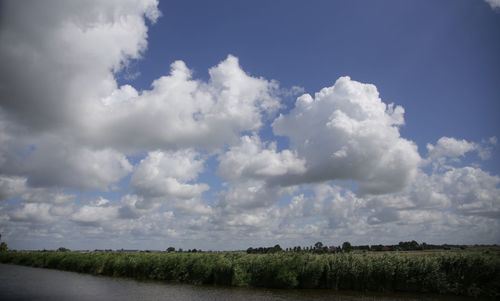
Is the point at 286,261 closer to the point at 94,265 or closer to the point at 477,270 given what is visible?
the point at 477,270

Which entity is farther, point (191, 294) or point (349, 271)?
point (349, 271)

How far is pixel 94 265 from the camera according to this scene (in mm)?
88125

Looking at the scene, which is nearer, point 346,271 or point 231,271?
point 346,271

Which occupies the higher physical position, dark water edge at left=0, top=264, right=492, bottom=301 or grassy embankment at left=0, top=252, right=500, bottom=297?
grassy embankment at left=0, top=252, right=500, bottom=297

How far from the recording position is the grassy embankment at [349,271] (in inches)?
1763

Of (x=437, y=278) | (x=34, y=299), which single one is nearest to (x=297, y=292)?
(x=437, y=278)

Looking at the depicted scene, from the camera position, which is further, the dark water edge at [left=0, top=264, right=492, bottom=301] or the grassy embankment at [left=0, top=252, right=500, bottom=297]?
the grassy embankment at [left=0, top=252, right=500, bottom=297]

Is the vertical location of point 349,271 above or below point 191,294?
above

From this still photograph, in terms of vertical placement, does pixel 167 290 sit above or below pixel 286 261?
below

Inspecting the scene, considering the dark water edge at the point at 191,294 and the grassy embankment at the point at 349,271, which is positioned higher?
the grassy embankment at the point at 349,271

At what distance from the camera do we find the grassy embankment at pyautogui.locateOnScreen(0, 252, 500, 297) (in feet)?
147

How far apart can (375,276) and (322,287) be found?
23.1 ft

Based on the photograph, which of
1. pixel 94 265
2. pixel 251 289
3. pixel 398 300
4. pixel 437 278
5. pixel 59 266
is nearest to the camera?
pixel 398 300

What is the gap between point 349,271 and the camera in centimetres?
5100
